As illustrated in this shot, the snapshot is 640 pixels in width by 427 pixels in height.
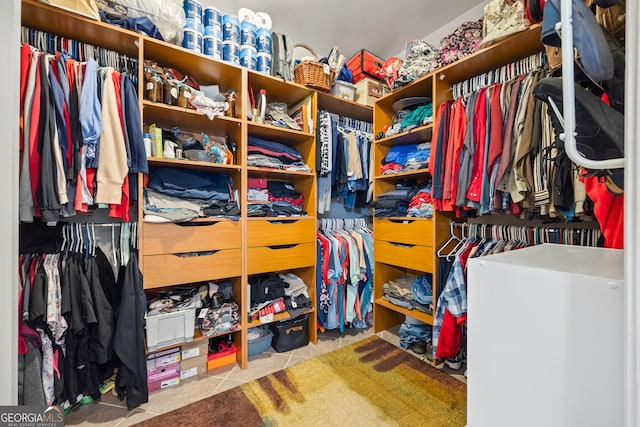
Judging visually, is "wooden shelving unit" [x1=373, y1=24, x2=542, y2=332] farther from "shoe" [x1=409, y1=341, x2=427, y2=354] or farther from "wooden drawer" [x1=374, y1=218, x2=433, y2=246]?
"shoe" [x1=409, y1=341, x2=427, y2=354]

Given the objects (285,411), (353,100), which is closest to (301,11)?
(353,100)

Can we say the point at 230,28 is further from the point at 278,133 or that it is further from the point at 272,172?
the point at 272,172

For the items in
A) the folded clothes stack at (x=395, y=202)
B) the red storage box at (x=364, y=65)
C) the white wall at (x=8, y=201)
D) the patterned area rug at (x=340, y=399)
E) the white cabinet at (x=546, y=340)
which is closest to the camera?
the white cabinet at (x=546, y=340)

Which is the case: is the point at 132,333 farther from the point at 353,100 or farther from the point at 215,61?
the point at 353,100

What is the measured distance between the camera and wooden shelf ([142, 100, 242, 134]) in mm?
1620

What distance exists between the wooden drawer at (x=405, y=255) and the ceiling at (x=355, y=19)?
6.10 feet

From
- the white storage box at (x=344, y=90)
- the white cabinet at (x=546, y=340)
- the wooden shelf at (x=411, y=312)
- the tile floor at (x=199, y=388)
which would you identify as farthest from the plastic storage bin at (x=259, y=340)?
the white storage box at (x=344, y=90)

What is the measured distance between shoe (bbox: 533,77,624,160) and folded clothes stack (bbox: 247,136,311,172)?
1.58 meters

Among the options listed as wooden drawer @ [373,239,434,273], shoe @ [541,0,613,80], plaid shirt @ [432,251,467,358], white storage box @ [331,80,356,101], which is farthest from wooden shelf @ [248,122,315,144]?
shoe @ [541,0,613,80]

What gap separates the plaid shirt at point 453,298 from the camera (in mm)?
1627

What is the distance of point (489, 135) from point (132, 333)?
2275 millimetres

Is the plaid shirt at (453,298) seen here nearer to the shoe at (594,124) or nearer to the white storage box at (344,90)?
the shoe at (594,124)

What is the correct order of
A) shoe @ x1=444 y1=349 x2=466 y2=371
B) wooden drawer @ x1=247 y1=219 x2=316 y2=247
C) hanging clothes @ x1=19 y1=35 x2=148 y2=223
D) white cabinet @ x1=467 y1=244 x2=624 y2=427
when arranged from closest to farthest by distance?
white cabinet @ x1=467 y1=244 x2=624 y2=427 → hanging clothes @ x1=19 y1=35 x2=148 y2=223 → shoe @ x1=444 y1=349 x2=466 y2=371 → wooden drawer @ x1=247 y1=219 x2=316 y2=247

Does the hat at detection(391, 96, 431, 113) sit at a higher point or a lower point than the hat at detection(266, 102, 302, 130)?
higher
